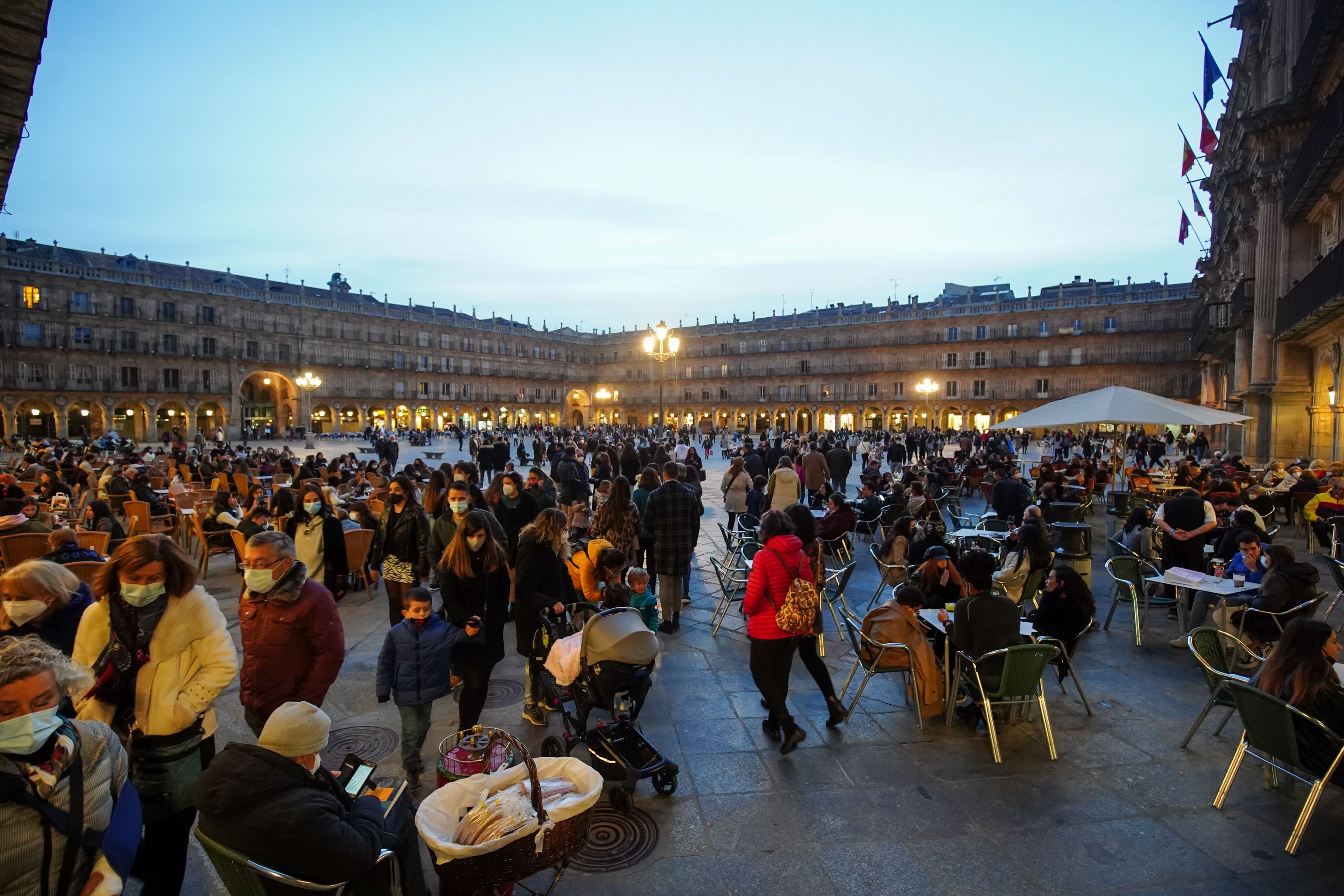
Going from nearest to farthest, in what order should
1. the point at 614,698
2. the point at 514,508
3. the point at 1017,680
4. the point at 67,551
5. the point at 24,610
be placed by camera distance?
1. the point at 24,610
2. the point at 614,698
3. the point at 1017,680
4. the point at 67,551
5. the point at 514,508

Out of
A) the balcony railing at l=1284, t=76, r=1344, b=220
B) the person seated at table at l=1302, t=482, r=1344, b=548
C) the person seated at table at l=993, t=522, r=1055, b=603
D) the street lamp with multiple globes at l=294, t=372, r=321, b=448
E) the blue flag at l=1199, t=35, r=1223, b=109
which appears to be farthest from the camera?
the street lamp with multiple globes at l=294, t=372, r=321, b=448

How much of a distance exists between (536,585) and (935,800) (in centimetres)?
231

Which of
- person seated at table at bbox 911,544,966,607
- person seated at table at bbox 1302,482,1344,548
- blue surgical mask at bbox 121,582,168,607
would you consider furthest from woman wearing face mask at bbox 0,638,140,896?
person seated at table at bbox 1302,482,1344,548

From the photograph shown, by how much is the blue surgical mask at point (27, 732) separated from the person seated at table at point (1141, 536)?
7.42m

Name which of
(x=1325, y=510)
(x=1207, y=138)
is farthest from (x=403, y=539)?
(x=1207, y=138)

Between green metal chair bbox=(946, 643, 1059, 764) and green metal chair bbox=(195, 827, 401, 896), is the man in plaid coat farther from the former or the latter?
green metal chair bbox=(195, 827, 401, 896)

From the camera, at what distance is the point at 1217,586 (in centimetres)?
490

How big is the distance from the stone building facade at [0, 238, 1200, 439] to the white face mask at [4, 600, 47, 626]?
105ft

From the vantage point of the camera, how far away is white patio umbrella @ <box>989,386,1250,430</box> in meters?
8.03

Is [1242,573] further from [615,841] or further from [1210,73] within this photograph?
[1210,73]

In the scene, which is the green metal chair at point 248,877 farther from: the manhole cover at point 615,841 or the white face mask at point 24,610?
the white face mask at point 24,610

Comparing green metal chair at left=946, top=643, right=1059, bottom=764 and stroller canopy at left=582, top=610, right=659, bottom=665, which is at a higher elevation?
stroller canopy at left=582, top=610, right=659, bottom=665

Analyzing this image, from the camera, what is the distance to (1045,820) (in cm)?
306

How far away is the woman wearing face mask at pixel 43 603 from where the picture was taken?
2713mm
